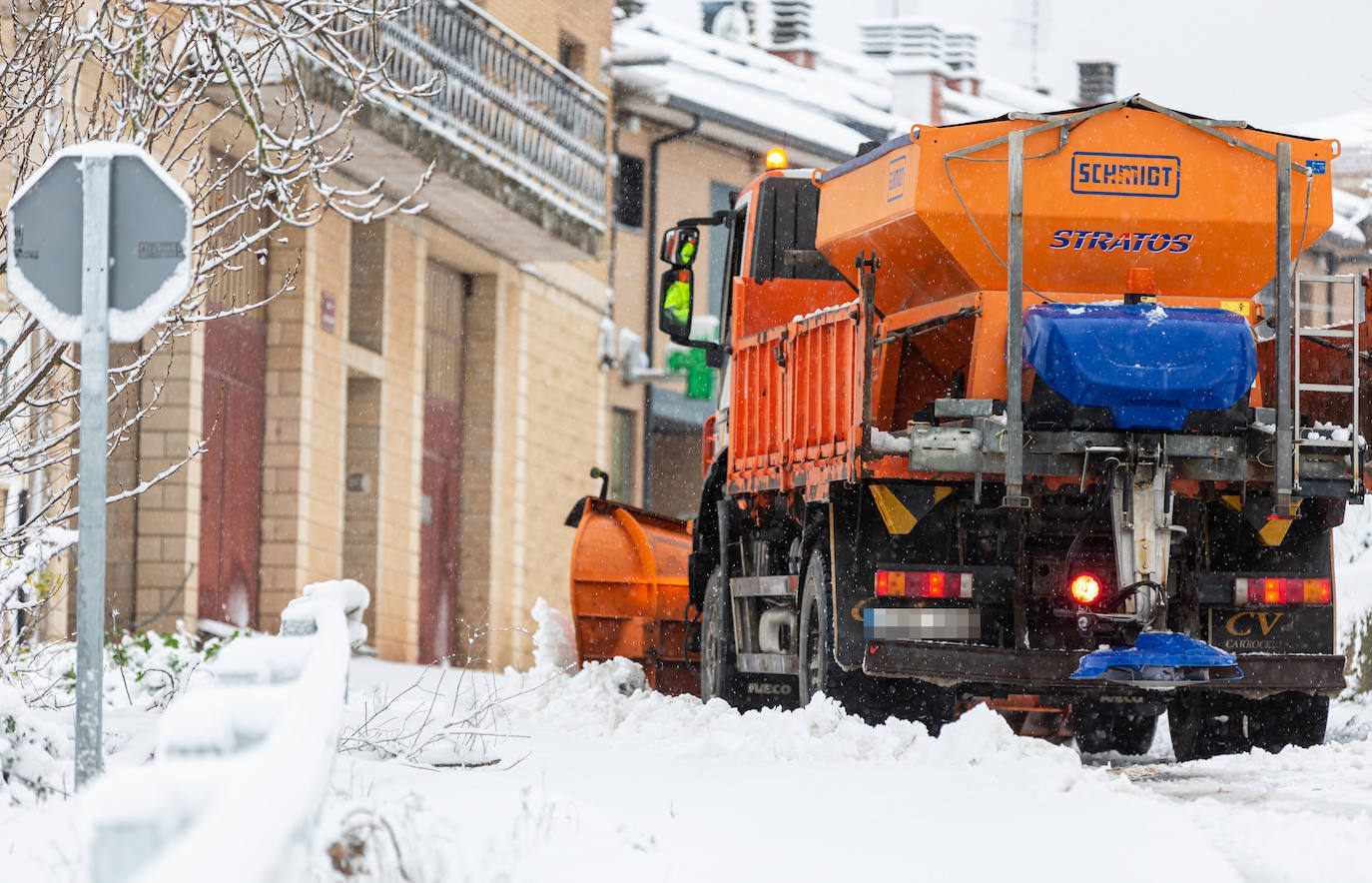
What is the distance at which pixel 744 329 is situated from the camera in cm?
1295

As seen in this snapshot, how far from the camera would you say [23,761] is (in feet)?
23.9

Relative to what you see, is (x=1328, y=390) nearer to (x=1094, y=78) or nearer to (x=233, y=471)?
(x=233, y=471)

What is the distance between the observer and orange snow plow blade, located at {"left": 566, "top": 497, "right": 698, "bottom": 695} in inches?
567

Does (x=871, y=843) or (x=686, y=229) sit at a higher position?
(x=686, y=229)

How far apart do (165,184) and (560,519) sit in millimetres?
21184

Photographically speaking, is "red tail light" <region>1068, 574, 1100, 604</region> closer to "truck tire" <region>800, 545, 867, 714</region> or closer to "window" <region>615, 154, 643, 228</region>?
"truck tire" <region>800, 545, 867, 714</region>

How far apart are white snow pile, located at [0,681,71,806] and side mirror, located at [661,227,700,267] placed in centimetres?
669

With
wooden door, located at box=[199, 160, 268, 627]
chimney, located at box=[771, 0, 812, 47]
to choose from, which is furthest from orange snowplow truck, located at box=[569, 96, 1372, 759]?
chimney, located at box=[771, 0, 812, 47]

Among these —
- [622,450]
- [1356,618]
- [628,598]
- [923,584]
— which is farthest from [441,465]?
[923,584]

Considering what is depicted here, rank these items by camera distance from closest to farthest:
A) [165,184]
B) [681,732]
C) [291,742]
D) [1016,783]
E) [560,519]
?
[291,742]
[165,184]
[1016,783]
[681,732]
[560,519]

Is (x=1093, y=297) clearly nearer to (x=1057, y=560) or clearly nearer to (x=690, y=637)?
(x=1057, y=560)

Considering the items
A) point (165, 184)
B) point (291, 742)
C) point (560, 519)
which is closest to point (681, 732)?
point (165, 184)

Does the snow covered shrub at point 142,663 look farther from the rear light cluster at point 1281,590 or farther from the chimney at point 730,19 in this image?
the chimney at point 730,19

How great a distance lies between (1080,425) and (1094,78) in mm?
36746
